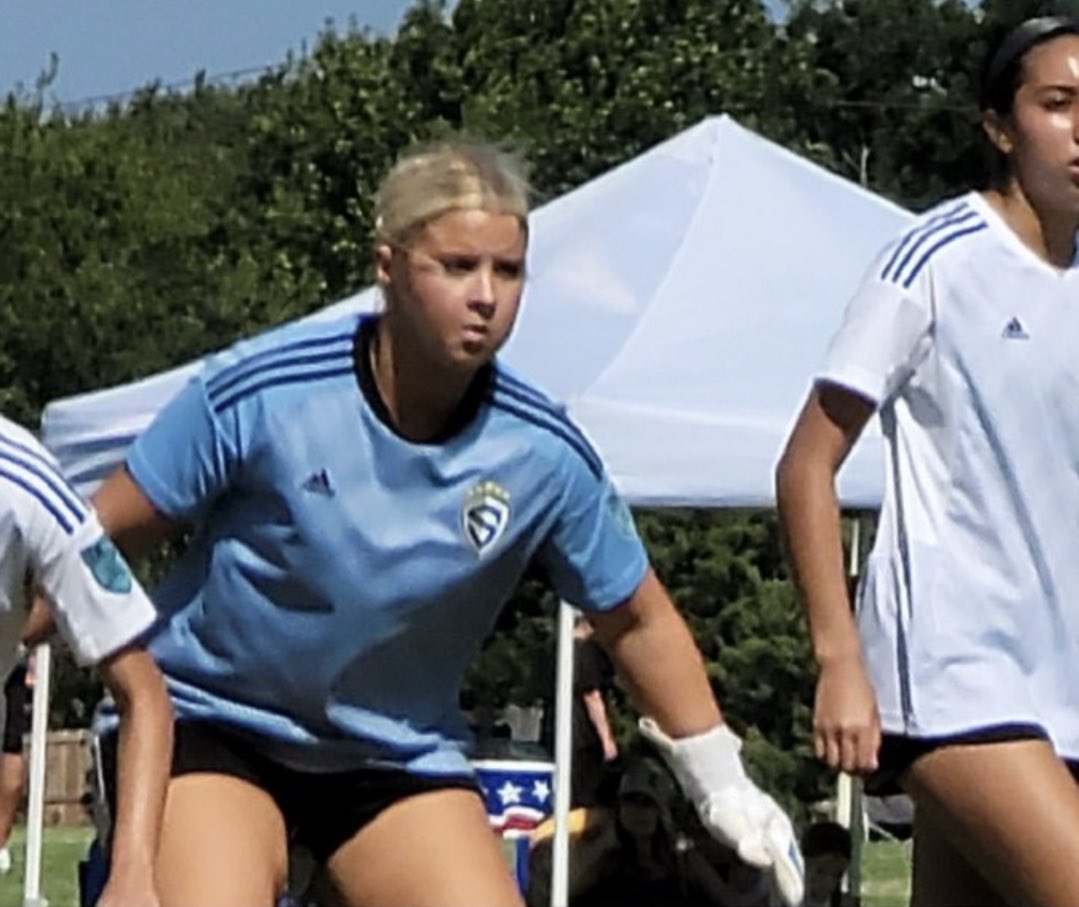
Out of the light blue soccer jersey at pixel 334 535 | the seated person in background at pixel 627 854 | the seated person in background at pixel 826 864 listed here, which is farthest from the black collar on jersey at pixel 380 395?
the seated person in background at pixel 826 864

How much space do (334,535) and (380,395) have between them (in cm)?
22

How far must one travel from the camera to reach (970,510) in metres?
4.73

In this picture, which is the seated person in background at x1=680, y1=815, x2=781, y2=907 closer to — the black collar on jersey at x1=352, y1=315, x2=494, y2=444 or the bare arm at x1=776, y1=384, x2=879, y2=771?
the bare arm at x1=776, y1=384, x2=879, y2=771

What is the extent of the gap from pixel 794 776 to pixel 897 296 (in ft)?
39.8

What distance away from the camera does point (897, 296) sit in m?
4.79

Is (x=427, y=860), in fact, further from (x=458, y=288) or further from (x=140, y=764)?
(x=458, y=288)

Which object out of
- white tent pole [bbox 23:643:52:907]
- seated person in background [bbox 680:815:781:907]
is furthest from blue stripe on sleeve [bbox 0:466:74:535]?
white tent pole [bbox 23:643:52:907]

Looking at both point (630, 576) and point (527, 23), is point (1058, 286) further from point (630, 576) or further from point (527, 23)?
point (527, 23)

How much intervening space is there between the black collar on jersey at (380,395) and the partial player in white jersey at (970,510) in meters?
0.53

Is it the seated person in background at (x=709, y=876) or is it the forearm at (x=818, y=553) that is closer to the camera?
the forearm at (x=818, y=553)

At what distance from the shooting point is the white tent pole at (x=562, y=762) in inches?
380

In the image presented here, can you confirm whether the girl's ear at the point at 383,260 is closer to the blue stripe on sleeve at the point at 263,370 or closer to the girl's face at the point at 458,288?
the girl's face at the point at 458,288

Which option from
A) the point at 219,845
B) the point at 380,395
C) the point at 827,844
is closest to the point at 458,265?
the point at 380,395

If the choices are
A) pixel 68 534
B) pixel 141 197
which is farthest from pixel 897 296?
pixel 141 197
